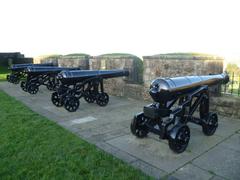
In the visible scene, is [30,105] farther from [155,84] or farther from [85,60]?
[155,84]

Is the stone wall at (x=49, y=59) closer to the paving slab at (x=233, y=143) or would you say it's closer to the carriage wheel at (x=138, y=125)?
the carriage wheel at (x=138, y=125)

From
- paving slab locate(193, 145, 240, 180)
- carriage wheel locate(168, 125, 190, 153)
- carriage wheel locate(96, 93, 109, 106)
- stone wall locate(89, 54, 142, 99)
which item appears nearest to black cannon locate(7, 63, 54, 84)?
stone wall locate(89, 54, 142, 99)

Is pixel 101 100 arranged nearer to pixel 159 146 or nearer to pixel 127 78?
pixel 127 78

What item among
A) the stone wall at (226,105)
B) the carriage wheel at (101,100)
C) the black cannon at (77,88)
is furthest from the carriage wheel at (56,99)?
the stone wall at (226,105)

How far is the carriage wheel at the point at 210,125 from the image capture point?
470 cm

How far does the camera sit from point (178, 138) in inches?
151

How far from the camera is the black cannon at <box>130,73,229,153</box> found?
3.87 metres

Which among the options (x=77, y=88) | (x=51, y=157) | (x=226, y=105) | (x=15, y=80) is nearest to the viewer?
(x=51, y=157)

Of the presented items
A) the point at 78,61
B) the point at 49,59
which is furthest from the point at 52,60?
the point at 78,61

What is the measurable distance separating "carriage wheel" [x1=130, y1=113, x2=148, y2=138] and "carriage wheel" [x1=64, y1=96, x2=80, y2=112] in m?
2.91

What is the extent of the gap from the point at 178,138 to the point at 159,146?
1.73ft

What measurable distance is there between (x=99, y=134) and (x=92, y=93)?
10.3ft

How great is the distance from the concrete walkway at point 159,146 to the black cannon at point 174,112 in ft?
0.78

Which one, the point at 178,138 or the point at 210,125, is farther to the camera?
the point at 210,125
